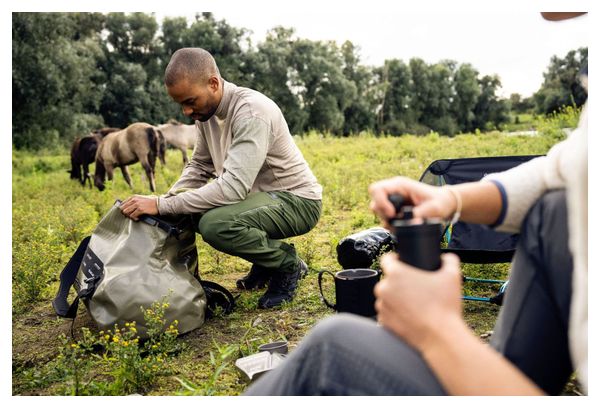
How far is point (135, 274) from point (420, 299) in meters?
2.11

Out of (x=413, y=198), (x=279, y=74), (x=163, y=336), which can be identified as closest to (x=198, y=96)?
(x=163, y=336)

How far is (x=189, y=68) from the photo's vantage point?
316 centimetres

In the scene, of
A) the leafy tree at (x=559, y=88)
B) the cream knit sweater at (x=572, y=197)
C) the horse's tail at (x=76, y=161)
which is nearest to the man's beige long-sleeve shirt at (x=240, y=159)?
→ the cream knit sweater at (x=572, y=197)

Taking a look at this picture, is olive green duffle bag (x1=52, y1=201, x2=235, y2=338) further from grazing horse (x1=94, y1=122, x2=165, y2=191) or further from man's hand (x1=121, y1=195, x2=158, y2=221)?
grazing horse (x1=94, y1=122, x2=165, y2=191)

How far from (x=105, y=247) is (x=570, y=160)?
244cm

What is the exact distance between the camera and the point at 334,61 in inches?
1490

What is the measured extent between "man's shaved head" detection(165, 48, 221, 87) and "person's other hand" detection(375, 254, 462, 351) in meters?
2.47

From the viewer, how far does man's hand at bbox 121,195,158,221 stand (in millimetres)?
2943

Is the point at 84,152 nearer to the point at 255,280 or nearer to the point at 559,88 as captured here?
the point at 255,280

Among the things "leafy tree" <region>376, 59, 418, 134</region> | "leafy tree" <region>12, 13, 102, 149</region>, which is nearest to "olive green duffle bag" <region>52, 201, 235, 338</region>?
"leafy tree" <region>12, 13, 102, 149</region>

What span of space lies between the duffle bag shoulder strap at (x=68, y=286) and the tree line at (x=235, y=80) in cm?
688

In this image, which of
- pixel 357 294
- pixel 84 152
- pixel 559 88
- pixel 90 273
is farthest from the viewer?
pixel 559 88
